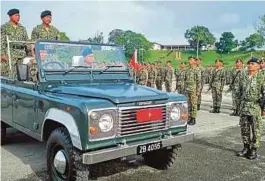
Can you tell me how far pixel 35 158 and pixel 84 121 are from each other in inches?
99.0

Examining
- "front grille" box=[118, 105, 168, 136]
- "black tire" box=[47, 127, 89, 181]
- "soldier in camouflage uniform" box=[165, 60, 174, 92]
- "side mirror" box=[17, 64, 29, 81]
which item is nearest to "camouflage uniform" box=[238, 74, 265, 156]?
"front grille" box=[118, 105, 168, 136]

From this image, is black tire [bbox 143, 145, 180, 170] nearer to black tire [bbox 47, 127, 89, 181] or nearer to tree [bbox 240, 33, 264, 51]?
black tire [bbox 47, 127, 89, 181]

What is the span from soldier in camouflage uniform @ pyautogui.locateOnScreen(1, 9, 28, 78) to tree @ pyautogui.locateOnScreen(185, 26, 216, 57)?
86.2m

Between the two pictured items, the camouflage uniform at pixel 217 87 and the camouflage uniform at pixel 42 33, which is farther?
the camouflage uniform at pixel 217 87

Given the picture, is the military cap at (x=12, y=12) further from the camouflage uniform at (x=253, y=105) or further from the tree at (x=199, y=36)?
the tree at (x=199, y=36)

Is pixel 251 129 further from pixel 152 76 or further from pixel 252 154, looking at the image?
pixel 152 76

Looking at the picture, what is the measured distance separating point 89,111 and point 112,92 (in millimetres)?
667

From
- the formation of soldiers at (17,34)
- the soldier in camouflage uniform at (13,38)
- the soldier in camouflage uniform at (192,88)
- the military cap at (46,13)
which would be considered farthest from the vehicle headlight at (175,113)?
the soldier in camouflage uniform at (192,88)

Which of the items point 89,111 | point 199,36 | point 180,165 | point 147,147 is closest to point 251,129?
point 180,165

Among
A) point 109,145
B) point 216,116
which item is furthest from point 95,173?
point 216,116

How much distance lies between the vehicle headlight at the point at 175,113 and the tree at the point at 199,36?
88257 mm

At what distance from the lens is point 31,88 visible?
5277 millimetres

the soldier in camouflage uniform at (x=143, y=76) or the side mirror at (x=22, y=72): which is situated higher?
the side mirror at (x=22, y=72)

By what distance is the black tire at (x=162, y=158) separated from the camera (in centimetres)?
528
